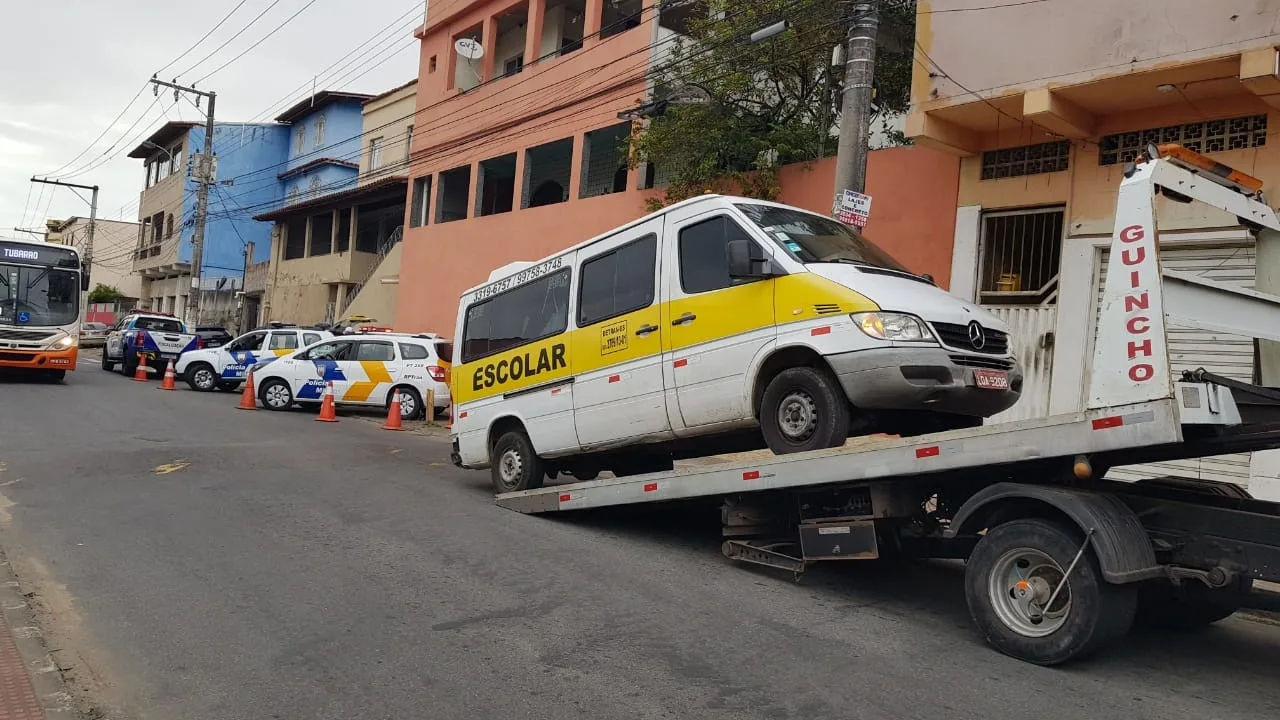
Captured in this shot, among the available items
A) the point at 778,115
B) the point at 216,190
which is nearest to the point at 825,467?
the point at 778,115

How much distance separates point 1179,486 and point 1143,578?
1021 mm

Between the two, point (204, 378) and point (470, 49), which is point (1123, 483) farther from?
point (470, 49)

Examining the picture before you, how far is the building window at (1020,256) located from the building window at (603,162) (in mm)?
9245

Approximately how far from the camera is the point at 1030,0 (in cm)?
1080

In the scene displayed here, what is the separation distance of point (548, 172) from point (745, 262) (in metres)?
19.1

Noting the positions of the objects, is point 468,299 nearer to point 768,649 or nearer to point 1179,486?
point 768,649

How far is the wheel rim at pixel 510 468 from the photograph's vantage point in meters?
9.00

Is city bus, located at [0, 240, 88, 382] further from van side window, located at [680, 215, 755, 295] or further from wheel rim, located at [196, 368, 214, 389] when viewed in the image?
van side window, located at [680, 215, 755, 295]

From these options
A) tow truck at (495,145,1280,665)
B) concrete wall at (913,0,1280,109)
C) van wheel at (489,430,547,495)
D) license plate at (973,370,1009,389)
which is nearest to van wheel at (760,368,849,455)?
tow truck at (495,145,1280,665)

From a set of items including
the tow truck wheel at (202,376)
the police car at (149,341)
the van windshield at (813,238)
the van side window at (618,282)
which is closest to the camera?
the van windshield at (813,238)

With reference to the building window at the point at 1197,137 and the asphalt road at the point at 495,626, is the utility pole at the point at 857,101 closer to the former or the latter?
the building window at the point at 1197,137

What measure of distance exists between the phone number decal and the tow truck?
3.89 meters

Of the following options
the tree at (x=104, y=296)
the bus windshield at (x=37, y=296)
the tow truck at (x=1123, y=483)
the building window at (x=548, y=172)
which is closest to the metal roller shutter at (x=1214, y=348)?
the tow truck at (x=1123, y=483)

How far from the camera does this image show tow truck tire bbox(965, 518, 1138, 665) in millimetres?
4469
